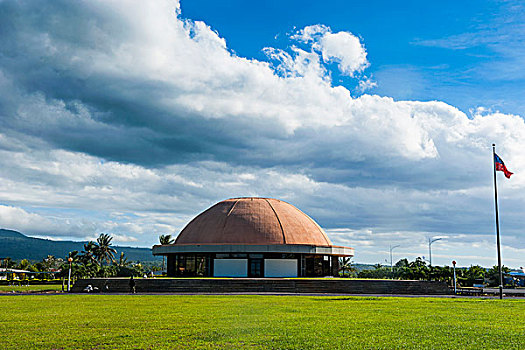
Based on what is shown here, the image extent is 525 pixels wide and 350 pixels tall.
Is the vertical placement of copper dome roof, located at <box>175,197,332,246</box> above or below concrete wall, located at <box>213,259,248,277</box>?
above

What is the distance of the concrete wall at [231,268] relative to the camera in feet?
179

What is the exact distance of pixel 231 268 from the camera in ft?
179

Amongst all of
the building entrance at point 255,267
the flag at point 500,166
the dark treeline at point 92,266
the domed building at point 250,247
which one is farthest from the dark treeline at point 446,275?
the dark treeline at point 92,266

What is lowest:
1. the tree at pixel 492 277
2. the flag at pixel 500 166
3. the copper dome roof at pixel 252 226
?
the tree at pixel 492 277

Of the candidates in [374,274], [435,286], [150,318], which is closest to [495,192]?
[435,286]

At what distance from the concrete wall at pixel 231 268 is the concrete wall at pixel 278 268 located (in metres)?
2.33

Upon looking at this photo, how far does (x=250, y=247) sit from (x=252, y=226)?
12.2 ft

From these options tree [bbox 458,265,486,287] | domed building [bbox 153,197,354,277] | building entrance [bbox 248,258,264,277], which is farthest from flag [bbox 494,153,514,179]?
tree [bbox 458,265,486,287]

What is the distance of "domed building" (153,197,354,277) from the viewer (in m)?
54.3

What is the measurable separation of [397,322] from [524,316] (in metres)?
6.73

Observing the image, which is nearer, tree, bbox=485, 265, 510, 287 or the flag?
the flag

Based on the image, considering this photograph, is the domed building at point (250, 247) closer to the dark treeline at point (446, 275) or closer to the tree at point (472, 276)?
the dark treeline at point (446, 275)

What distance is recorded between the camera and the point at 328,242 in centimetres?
6225

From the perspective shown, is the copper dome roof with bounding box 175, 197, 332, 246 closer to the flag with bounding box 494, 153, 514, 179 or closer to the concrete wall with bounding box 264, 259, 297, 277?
the concrete wall with bounding box 264, 259, 297, 277
